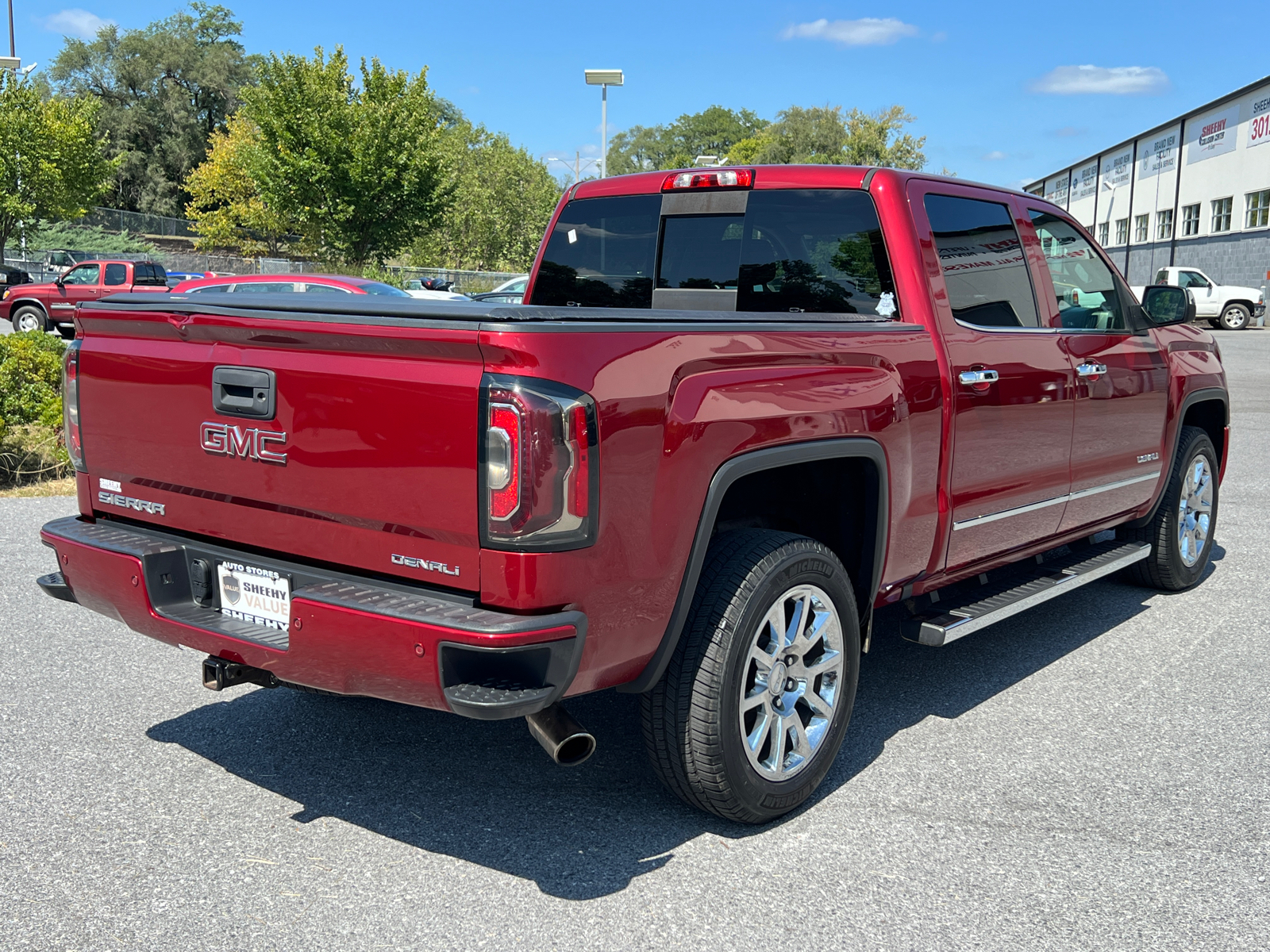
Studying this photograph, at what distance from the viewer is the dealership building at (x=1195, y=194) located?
129 feet

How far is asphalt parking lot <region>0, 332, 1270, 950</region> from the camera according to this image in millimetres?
2881

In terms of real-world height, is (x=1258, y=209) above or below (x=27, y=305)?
above

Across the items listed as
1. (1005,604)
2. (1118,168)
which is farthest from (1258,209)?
(1005,604)

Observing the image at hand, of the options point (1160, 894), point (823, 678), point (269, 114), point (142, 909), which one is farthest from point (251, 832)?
point (269, 114)

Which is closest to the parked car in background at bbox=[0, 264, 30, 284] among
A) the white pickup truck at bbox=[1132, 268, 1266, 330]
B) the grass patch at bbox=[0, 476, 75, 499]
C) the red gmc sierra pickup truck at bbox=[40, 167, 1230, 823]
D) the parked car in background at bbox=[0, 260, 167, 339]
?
the parked car in background at bbox=[0, 260, 167, 339]

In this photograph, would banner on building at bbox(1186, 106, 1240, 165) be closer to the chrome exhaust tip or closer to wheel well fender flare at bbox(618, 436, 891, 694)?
wheel well fender flare at bbox(618, 436, 891, 694)

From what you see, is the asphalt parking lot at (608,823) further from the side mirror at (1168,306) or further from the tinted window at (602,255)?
the tinted window at (602,255)

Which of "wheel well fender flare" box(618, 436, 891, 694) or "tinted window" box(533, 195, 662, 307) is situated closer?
"wheel well fender flare" box(618, 436, 891, 694)

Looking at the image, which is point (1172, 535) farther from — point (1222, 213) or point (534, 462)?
point (1222, 213)

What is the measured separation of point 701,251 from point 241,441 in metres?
2.17

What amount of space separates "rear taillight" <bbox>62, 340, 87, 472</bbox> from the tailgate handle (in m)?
0.77

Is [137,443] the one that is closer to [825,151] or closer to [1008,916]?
[1008,916]

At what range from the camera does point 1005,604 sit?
4.36 metres

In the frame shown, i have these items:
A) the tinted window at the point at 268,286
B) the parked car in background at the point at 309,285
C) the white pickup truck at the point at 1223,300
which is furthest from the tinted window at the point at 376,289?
the white pickup truck at the point at 1223,300
